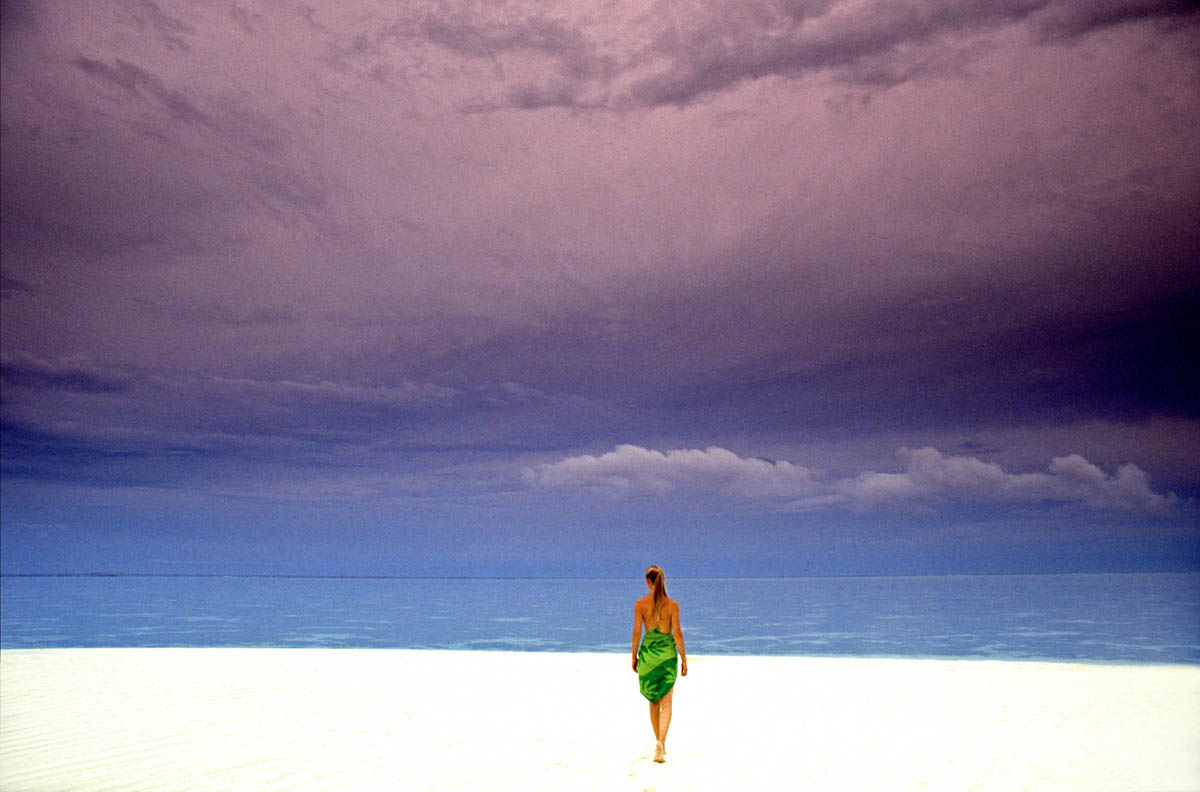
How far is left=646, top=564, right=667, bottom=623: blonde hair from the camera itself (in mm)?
7941

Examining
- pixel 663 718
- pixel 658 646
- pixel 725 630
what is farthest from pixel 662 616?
pixel 725 630

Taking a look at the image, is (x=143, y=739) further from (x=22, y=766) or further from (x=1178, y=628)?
(x=1178, y=628)

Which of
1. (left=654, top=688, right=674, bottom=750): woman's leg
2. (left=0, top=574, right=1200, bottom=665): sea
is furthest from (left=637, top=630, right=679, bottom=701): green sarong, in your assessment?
(left=0, top=574, right=1200, bottom=665): sea

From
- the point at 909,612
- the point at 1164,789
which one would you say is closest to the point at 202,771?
the point at 1164,789

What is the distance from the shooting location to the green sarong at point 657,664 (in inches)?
318

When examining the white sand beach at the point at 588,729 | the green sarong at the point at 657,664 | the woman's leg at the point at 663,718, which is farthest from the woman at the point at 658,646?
the white sand beach at the point at 588,729

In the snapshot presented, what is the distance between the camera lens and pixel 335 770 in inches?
316

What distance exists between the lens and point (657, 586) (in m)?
8.04

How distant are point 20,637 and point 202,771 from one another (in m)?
40.5

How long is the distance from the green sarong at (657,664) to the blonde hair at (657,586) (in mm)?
239

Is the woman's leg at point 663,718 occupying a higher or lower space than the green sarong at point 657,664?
lower

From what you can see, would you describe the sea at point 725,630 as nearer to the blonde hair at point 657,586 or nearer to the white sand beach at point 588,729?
the white sand beach at point 588,729

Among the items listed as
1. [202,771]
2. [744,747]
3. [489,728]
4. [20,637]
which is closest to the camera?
[202,771]

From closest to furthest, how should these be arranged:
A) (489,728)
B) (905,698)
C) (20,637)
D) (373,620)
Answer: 1. (489,728)
2. (905,698)
3. (20,637)
4. (373,620)
